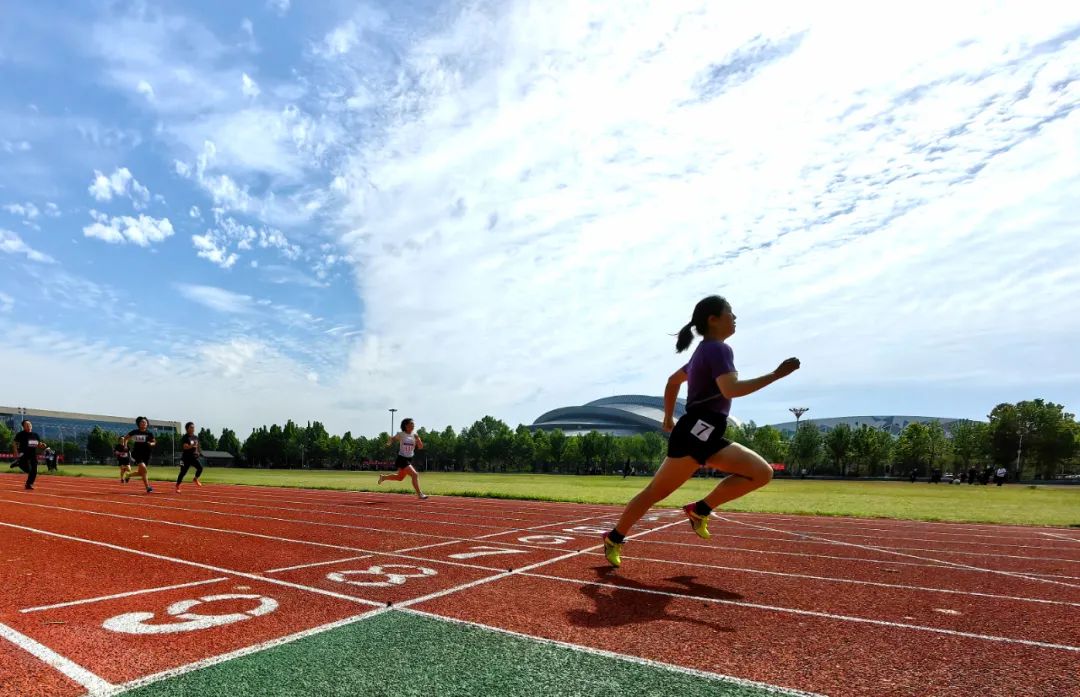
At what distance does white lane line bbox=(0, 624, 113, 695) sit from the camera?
8.85 ft

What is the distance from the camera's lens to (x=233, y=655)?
308 cm

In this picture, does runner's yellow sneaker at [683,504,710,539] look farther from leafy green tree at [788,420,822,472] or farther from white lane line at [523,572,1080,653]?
leafy green tree at [788,420,822,472]

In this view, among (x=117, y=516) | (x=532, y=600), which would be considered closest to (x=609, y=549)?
(x=532, y=600)

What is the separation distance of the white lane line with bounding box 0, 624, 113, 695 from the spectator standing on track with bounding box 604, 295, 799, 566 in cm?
372

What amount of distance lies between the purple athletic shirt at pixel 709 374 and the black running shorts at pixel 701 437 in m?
0.07

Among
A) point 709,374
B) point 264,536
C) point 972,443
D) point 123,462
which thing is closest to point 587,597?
point 709,374

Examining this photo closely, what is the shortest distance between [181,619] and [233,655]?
913mm

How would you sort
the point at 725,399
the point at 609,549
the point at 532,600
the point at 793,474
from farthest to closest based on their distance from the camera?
1. the point at 793,474
2. the point at 609,549
3. the point at 725,399
4. the point at 532,600

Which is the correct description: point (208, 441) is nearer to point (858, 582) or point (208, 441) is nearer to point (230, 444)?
point (230, 444)

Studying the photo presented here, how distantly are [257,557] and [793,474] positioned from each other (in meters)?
91.1

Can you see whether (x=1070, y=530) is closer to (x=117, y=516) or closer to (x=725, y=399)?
(x=725, y=399)

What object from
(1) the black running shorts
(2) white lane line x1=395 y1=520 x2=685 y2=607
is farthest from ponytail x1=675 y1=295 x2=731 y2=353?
(2) white lane line x1=395 y1=520 x2=685 y2=607

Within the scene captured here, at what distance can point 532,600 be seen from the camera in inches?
169

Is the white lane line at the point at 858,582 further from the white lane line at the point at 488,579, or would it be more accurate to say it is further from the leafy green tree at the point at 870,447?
the leafy green tree at the point at 870,447
